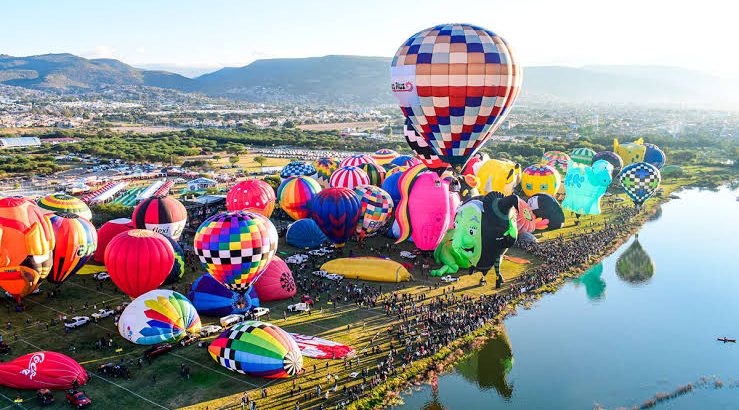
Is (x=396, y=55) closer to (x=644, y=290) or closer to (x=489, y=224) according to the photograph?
(x=489, y=224)

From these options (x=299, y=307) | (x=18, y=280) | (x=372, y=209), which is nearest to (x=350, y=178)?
(x=372, y=209)

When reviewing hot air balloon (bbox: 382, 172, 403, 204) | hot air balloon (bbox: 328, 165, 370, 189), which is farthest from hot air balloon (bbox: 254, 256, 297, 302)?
hot air balloon (bbox: 328, 165, 370, 189)

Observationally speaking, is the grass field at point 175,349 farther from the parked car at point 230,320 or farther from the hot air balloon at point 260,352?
the parked car at point 230,320

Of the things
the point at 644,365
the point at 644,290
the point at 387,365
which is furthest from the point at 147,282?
the point at 644,290

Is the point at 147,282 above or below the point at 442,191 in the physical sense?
below

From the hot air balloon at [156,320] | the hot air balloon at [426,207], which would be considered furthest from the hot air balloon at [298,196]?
the hot air balloon at [156,320]

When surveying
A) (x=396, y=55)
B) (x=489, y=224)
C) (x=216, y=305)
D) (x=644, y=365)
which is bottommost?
(x=644, y=365)
